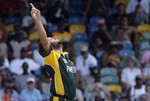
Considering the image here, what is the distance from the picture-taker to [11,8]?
18.0m

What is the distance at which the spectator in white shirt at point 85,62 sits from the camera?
15.1m

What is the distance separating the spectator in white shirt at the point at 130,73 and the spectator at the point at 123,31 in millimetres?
1205

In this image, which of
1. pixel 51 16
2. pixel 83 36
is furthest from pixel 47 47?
pixel 51 16

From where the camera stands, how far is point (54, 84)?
7.54 m

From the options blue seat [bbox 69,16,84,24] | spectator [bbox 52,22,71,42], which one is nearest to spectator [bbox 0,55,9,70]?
spectator [bbox 52,22,71,42]

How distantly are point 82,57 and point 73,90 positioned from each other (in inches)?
309

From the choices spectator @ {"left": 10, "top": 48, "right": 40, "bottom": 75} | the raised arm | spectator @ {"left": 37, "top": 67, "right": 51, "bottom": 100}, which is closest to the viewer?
the raised arm

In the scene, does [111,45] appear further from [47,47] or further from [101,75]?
[47,47]

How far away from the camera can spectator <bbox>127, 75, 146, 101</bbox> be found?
14102 millimetres

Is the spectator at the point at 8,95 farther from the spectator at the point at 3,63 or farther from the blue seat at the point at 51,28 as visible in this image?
the blue seat at the point at 51,28

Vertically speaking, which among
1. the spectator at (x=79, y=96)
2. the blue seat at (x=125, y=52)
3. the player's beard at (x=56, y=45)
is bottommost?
the player's beard at (x=56, y=45)

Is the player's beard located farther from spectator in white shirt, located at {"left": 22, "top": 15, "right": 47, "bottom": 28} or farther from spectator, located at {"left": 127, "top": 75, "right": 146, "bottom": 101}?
spectator in white shirt, located at {"left": 22, "top": 15, "right": 47, "bottom": 28}

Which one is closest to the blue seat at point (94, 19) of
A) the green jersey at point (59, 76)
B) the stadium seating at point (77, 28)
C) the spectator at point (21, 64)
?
the stadium seating at point (77, 28)

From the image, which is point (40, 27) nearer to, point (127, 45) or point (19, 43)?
point (19, 43)
